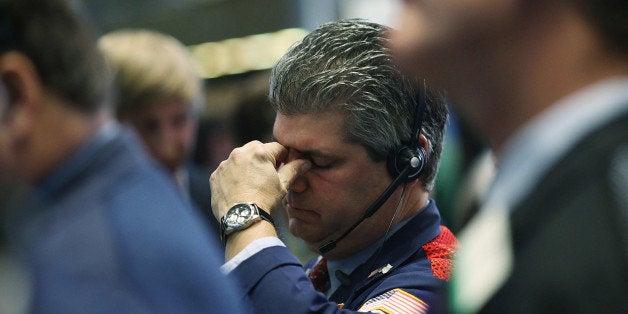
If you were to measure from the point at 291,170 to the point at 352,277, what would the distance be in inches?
11.1

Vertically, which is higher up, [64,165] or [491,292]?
[491,292]

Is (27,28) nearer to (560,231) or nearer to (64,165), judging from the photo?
(64,165)

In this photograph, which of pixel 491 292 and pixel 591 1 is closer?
pixel 491 292

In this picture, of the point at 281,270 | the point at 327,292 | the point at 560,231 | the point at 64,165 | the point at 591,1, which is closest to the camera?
the point at 560,231

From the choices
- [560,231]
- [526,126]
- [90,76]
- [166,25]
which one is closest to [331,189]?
[90,76]

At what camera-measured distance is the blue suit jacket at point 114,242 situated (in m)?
1.15

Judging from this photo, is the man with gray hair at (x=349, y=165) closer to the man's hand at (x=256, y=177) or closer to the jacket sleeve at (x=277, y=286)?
the man's hand at (x=256, y=177)

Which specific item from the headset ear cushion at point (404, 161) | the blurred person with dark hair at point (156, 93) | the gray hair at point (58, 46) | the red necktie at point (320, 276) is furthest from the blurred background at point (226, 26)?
the gray hair at point (58, 46)

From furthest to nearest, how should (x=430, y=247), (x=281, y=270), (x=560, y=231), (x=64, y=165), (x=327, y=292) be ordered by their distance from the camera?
(x=327, y=292), (x=430, y=247), (x=281, y=270), (x=64, y=165), (x=560, y=231)

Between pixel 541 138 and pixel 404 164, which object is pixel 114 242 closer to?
pixel 541 138

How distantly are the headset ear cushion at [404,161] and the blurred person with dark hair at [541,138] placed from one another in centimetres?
108

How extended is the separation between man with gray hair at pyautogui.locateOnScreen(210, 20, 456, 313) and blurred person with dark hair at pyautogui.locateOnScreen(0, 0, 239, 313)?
0.84 metres

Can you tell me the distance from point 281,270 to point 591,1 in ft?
3.56

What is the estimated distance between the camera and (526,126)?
1033 mm
